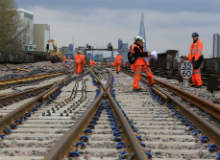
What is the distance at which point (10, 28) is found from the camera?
34.3 metres

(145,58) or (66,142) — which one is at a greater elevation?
(145,58)

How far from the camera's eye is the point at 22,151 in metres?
3.04

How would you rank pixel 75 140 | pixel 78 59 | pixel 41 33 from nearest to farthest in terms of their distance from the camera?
pixel 75 140
pixel 78 59
pixel 41 33

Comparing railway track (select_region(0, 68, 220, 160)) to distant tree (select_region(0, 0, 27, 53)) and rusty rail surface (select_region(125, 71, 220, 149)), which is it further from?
distant tree (select_region(0, 0, 27, 53))

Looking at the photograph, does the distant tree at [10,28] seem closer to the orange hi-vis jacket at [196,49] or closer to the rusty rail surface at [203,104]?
the orange hi-vis jacket at [196,49]

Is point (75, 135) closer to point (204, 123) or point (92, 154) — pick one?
point (92, 154)

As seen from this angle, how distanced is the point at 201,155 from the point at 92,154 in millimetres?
1190

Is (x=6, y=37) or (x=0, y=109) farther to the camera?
(x=6, y=37)

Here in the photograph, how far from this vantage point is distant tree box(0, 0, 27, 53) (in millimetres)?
32875

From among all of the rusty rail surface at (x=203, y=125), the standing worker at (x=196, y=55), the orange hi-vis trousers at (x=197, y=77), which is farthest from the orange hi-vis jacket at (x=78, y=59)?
the rusty rail surface at (x=203, y=125)

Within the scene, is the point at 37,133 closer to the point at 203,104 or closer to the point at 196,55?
the point at 203,104

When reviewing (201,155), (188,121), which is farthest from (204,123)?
(201,155)

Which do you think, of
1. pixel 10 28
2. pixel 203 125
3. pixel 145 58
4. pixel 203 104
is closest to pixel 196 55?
pixel 145 58

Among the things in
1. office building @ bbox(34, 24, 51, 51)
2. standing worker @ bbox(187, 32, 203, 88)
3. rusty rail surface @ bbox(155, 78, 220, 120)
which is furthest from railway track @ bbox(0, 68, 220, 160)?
office building @ bbox(34, 24, 51, 51)
